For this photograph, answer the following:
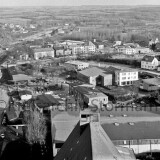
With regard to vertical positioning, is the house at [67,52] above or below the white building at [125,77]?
below

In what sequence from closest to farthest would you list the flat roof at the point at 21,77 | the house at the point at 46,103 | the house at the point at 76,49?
the house at the point at 46,103, the flat roof at the point at 21,77, the house at the point at 76,49

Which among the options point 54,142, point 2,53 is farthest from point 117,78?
point 2,53

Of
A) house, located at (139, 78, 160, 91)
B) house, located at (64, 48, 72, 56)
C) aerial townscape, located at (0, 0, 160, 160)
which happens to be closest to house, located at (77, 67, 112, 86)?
aerial townscape, located at (0, 0, 160, 160)

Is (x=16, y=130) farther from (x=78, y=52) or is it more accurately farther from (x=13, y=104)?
(x=78, y=52)

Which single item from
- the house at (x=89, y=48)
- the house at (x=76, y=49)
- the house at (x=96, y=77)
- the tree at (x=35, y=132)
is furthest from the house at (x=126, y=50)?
the tree at (x=35, y=132)

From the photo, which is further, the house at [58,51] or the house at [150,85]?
the house at [58,51]

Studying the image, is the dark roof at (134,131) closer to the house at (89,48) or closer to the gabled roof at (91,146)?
the gabled roof at (91,146)

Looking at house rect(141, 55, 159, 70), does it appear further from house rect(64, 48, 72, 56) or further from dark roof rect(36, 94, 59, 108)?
dark roof rect(36, 94, 59, 108)
